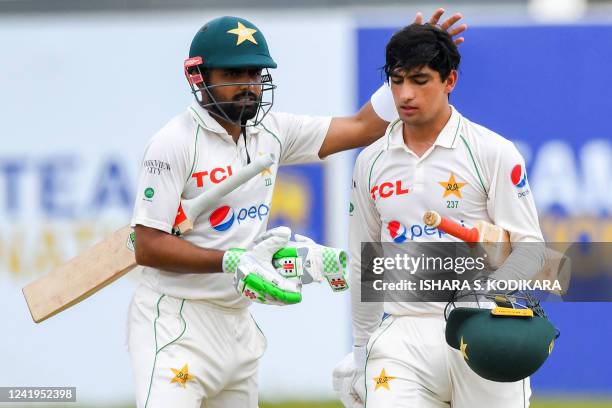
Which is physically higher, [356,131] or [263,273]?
[356,131]

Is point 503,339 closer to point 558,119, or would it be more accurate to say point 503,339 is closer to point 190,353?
point 190,353

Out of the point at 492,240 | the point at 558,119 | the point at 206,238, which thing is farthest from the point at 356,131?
the point at 558,119

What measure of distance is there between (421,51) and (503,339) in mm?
Result: 1101

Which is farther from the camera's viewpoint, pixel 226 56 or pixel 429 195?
pixel 226 56

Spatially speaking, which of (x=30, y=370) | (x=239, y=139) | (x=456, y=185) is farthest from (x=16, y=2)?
(x=456, y=185)

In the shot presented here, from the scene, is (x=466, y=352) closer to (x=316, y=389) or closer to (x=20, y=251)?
(x=316, y=389)

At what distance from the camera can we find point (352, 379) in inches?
205

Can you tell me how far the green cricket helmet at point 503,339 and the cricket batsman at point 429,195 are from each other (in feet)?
0.54

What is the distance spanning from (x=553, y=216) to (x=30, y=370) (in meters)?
3.39

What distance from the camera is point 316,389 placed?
8.02 metres

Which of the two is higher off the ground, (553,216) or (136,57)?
(136,57)

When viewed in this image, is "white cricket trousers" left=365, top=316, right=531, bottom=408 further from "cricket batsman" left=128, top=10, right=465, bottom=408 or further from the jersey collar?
the jersey collar

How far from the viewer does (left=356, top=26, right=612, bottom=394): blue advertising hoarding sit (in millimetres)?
8203

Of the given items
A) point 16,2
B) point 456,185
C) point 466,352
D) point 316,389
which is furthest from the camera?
point 16,2
